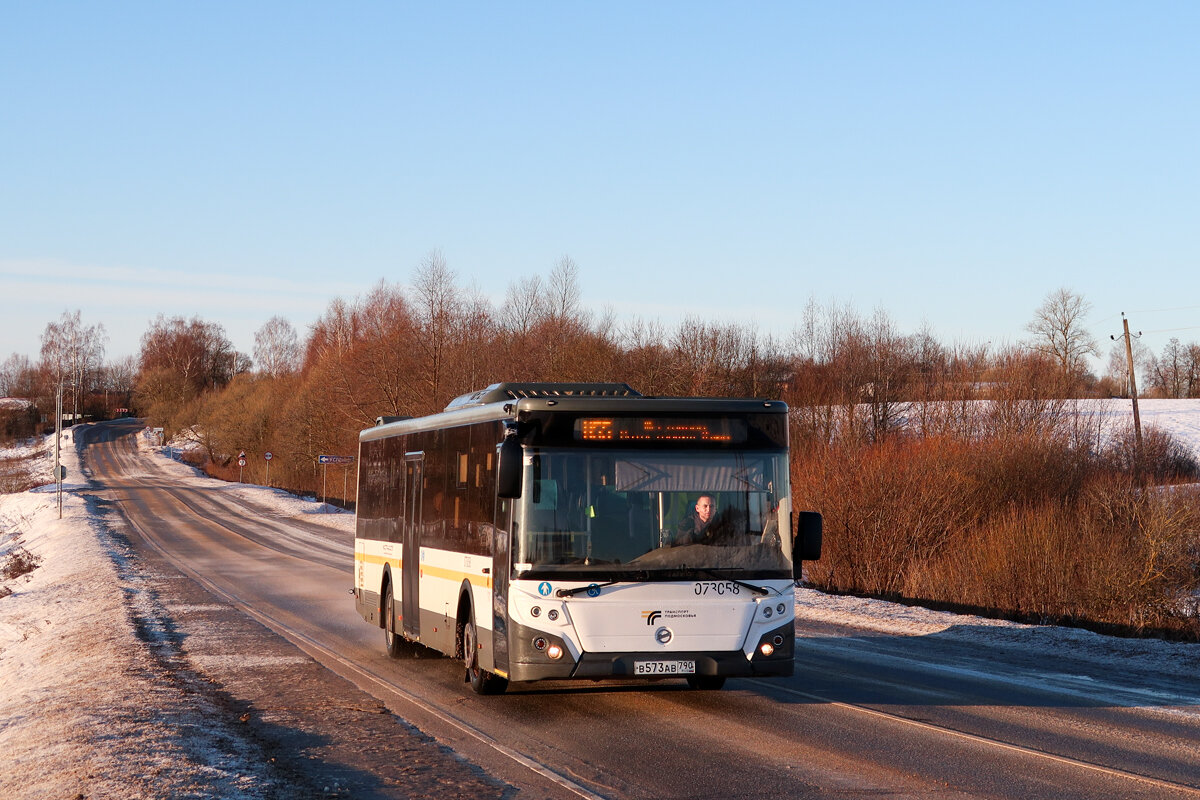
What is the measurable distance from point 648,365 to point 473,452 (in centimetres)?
3929

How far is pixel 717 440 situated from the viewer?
11.1 meters

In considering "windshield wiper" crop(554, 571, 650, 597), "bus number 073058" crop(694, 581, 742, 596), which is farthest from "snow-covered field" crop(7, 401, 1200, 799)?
"bus number 073058" crop(694, 581, 742, 596)

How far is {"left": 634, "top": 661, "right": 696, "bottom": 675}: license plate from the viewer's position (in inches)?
417

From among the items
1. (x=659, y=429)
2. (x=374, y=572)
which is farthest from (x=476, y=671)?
(x=374, y=572)

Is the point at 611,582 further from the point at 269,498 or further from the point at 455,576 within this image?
the point at 269,498

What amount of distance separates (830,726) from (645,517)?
7.82 feet

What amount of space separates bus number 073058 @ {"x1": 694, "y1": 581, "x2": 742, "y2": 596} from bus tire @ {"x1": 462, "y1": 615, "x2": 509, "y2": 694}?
2.51 m

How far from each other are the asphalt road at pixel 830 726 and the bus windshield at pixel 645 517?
140cm

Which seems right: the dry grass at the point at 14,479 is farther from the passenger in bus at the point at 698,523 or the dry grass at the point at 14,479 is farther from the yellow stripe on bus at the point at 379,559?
the passenger in bus at the point at 698,523

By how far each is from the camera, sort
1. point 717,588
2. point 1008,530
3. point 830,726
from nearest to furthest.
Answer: point 830,726 → point 717,588 → point 1008,530

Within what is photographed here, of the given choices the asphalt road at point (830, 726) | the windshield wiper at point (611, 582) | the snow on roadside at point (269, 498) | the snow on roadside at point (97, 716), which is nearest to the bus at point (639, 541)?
the windshield wiper at point (611, 582)

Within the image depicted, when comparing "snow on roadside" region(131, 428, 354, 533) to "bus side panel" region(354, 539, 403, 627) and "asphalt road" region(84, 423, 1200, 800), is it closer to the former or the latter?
"bus side panel" region(354, 539, 403, 627)

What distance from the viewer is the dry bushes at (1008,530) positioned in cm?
1956

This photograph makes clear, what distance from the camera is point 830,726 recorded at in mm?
10398
